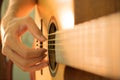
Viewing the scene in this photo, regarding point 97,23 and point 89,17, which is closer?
point 97,23

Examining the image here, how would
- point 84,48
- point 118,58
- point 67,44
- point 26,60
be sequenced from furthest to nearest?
point 26,60
point 67,44
point 84,48
point 118,58

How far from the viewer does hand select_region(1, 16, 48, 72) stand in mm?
633

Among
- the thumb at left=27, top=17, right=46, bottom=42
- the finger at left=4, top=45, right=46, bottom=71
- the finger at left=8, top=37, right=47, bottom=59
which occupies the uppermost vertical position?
the thumb at left=27, top=17, right=46, bottom=42

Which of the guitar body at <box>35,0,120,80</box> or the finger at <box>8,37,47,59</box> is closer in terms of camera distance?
the guitar body at <box>35,0,120,80</box>

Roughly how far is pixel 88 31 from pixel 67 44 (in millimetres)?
131

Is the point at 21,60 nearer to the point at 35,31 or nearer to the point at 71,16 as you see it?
the point at 35,31

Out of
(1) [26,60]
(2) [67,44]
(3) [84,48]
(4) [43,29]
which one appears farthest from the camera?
(4) [43,29]

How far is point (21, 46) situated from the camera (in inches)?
25.1

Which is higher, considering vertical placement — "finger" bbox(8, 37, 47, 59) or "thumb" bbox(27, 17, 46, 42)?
"thumb" bbox(27, 17, 46, 42)

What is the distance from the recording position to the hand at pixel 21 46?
2.08ft

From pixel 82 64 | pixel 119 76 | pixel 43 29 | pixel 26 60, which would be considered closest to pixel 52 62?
pixel 26 60

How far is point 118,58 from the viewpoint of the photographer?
10.3 inches

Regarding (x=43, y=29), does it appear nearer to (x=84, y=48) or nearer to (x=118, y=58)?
(x=84, y=48)

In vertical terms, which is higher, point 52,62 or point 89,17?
point 89,17
